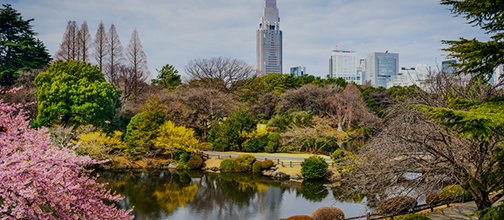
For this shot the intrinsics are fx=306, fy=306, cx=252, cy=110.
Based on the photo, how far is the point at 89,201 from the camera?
5.27m

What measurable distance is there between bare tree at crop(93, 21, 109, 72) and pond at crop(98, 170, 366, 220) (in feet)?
71.2

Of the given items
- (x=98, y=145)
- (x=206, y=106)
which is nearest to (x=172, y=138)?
(x=98, y=145)

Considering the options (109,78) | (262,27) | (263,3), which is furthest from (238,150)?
(263,3)

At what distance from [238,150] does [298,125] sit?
6365mm

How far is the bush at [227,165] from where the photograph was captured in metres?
24.8

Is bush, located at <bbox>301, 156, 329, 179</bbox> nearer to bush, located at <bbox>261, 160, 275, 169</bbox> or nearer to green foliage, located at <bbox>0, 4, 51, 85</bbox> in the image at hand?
bush, located at <bbox>261, 160, 275, 169</bbox>

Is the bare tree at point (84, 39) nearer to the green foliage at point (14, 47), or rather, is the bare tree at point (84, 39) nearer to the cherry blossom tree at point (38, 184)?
the green foliage at point (14, 47)

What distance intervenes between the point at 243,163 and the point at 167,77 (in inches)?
1098

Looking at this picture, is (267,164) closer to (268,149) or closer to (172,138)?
(268,149)

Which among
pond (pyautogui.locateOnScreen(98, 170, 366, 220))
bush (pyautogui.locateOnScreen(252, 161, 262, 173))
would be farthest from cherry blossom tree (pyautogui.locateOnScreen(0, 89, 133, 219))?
bush (pyautogui.locateOnScreen(252, 161, 262, 173))

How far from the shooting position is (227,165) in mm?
24828

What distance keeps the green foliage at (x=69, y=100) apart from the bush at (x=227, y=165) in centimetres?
1089

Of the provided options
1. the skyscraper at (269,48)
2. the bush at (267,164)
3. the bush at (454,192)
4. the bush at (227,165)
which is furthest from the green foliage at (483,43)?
the skyscraper at (269,48)

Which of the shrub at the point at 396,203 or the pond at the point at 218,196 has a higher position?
the shrub at the point at 396,203
